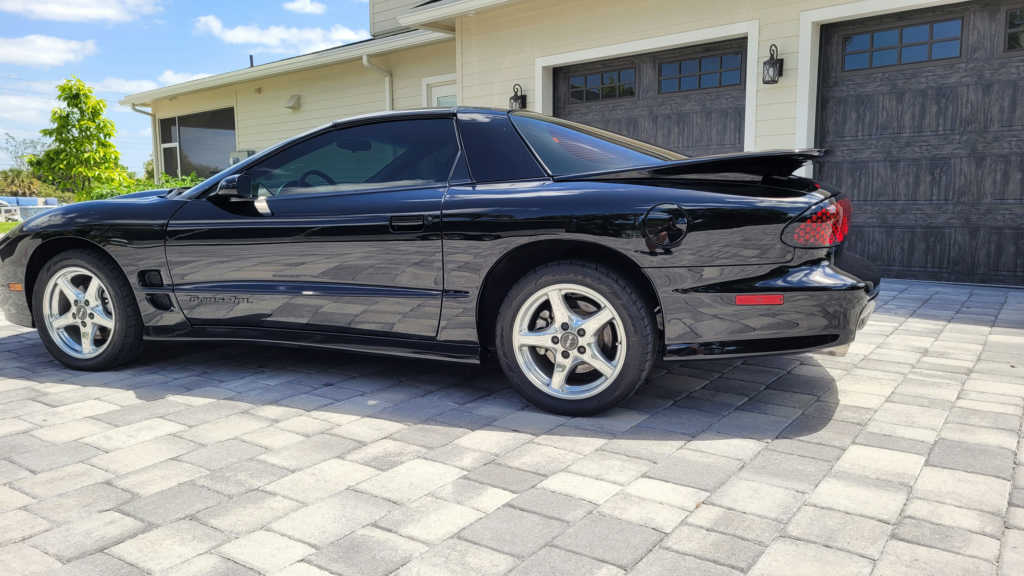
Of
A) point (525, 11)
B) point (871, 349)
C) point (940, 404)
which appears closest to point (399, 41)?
point (525, 11)

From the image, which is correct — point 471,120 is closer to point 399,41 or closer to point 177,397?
point 177,397

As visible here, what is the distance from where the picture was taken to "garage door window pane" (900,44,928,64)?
680cm

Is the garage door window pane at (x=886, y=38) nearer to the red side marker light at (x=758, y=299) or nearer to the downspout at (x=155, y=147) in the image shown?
the red side marker light at (x=758, y=299)

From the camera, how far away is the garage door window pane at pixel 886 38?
273 inches

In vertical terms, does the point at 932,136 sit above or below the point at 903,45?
below

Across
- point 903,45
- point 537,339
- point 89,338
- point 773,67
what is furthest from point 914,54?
point 89,338

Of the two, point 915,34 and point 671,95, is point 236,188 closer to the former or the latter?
point 671,95

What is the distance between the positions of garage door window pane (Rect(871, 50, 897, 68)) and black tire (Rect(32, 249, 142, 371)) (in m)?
6.78

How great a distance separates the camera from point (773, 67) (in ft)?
23.9

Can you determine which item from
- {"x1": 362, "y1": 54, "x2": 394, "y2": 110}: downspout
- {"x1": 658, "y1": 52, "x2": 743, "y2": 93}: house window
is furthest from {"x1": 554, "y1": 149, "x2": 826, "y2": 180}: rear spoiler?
{"x1": 362, "y1": 54, "x2": 394, "y2": 110}: downspout

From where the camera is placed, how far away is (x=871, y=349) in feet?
14.1

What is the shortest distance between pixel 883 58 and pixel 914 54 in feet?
0.87

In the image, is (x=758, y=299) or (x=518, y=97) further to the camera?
(x=518, y=97)

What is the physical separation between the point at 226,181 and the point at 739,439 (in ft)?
→ 9.01
